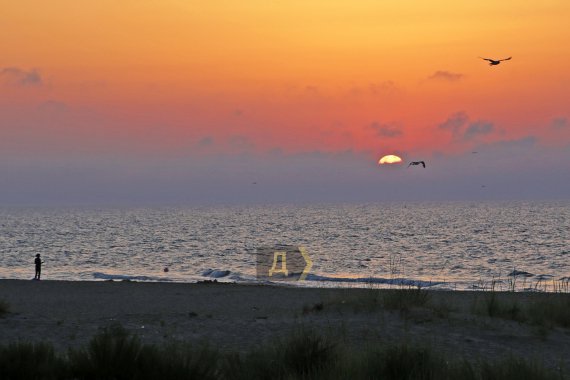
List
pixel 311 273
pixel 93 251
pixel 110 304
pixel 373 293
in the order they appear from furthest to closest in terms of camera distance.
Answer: pixel 93 251 → pixel 311 273 → pixel 110 304 → pixel 373 293

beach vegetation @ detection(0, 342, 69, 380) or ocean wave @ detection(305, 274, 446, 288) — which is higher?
beach vegetation @ detection(0, 342, 69, 380)

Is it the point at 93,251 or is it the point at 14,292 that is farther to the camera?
the point at 93,251

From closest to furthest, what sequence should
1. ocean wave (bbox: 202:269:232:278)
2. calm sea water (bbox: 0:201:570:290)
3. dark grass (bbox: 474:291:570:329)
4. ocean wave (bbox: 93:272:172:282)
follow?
dark grass (bbox: 474:291:570:329), ocean wave (bbox: 93:272:172:282), calm sea water (bbox: 0:201:570:290), ocean wave (bbox: 202:269:232:278)

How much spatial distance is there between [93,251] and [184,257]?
43.2ft

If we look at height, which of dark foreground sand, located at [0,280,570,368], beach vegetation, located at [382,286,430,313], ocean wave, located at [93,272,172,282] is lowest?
ocean wave, located at [93,272,172,282]

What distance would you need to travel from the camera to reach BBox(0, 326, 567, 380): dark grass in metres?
9.04

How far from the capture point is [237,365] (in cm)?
975

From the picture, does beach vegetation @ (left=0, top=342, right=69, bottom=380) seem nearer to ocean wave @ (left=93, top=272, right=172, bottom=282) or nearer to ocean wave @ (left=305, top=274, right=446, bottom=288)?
ocean wave @ (left=305, top=274, right=446, bottom=288)

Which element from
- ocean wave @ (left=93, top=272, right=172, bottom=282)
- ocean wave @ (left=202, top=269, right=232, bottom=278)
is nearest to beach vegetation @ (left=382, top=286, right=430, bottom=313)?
ocean wave @ (left=93, top=272, right=172, bottom=282)

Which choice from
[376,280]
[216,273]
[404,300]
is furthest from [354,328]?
[216,273]

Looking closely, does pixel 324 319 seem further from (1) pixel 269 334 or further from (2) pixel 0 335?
(2) pixel 0 335

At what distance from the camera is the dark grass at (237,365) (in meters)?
9.04

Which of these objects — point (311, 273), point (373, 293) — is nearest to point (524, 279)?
point (311, 273)

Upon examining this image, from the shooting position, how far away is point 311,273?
52.1 metres
